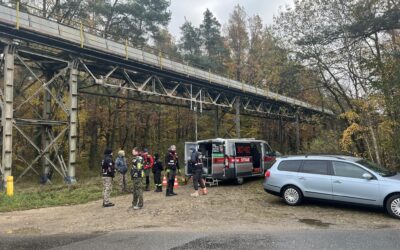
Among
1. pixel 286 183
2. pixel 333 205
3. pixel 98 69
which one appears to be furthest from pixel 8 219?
pixel 98 69

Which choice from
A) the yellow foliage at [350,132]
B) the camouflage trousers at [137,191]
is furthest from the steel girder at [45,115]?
the yellow foliage at [350,132]

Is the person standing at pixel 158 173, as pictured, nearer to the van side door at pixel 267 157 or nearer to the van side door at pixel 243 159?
the van side door at pixel 243 159

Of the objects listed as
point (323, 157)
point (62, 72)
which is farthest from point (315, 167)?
point (62, 72)

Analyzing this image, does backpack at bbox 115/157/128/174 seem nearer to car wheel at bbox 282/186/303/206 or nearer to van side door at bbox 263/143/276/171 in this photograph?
car wheel at bbox 282/186/303/206

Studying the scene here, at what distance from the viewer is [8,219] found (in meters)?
9.77

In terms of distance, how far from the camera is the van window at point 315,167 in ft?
35.5

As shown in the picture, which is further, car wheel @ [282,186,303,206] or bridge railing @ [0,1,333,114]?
bridge railing @ [0,1,333,114]

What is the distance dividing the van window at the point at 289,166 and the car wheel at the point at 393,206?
271 cm

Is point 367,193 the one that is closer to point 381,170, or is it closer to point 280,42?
point 381,170

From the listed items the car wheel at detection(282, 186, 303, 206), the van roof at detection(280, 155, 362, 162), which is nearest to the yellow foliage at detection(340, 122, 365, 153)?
the van roof at detection(280, 155, 362, 162)

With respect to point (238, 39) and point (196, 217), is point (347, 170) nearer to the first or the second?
point (196, 217)

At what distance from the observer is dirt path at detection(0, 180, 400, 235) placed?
8.48m

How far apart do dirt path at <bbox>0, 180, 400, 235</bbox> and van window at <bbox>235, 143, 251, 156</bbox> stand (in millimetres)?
3829

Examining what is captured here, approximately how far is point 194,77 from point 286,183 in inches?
531
